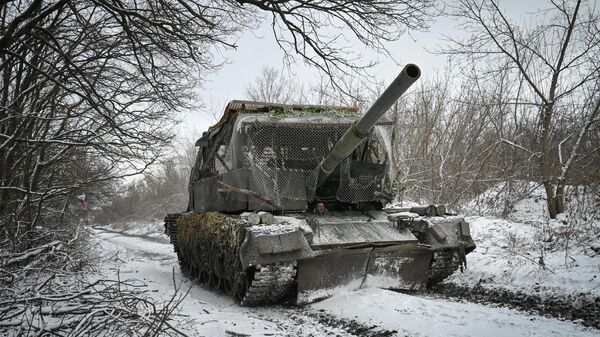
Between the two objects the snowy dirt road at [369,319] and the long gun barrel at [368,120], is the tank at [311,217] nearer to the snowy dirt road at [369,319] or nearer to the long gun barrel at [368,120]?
the long gun barrel at [368,120]

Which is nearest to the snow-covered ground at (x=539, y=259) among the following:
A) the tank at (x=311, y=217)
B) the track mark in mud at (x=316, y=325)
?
the tank at (x=311, y=217)

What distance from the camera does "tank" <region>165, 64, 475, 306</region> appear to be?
546 centimetres

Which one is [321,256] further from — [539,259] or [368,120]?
[539,259]

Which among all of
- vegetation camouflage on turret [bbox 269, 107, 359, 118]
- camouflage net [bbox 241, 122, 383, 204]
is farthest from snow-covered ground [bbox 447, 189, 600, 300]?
vegetation camouflage on turret [bbox 269, 107, 359, 118]

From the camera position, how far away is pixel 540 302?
5332 mm

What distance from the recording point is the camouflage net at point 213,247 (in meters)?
5.90

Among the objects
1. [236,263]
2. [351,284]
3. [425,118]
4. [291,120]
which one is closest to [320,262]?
[351,284]

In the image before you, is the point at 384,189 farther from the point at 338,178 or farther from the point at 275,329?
the point at 275,329

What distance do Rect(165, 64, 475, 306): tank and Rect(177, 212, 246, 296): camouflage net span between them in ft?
0.10

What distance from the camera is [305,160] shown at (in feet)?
22.1

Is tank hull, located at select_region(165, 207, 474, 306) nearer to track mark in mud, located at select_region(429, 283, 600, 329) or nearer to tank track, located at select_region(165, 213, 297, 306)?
tank track, located at select_region(165, 213, 297, 306)

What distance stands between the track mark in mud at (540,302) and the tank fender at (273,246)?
85.0 inches

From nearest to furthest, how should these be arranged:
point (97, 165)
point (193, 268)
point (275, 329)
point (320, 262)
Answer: point (275, 329) → point (320, 262) → point (193, 268) → point (97, 165)

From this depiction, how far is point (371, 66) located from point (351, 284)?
8.93ft
